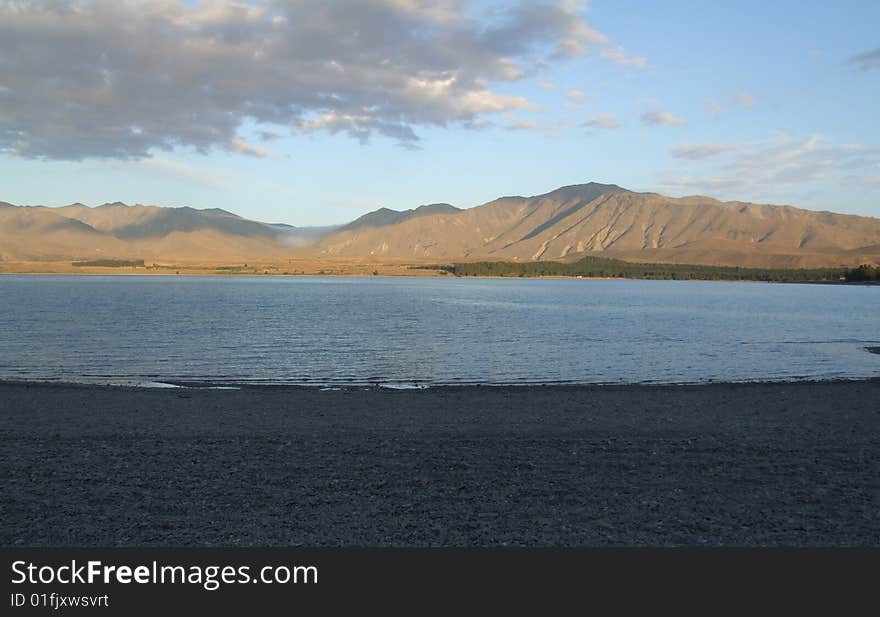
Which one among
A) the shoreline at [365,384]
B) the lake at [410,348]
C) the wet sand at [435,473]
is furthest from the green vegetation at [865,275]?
the wet sand at [435,473]

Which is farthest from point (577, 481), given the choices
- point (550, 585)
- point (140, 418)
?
point (140, 418)

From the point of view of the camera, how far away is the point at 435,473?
490 inches

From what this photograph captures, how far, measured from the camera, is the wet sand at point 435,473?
9.20 meters

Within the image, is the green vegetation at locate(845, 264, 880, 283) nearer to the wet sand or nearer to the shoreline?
the shoreline

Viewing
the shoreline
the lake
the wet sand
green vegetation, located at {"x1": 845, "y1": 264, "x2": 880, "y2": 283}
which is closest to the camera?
the wet sand

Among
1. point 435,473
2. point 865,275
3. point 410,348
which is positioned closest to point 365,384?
point 410,348

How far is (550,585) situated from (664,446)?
8453 millimetres

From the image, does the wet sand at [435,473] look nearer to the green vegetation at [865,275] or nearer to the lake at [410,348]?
the lake at [410,348]

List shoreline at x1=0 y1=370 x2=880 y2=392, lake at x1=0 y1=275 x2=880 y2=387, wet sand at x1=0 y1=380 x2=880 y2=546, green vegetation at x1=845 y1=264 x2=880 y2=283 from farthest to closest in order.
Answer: green vegetation at x1=845 y1=264 x2=880 y2=283
lake at x1=0 y1=275 x2=880 y2=387
shoreline at x1=0 y1=370 x2=880 y2=392
wet sand at x1=0 y1=380 x2=880 y2=546

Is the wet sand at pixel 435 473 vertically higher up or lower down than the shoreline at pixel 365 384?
higher up

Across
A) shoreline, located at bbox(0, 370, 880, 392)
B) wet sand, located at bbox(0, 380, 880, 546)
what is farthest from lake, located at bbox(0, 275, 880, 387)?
wet sand, located at bbox(0, 380, 880, 546)

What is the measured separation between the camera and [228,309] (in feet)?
251

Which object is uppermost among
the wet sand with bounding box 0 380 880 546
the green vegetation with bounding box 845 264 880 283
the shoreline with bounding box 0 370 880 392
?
the green vegetation with bounding box 845 264 880 283

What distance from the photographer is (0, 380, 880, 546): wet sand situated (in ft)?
30.2
